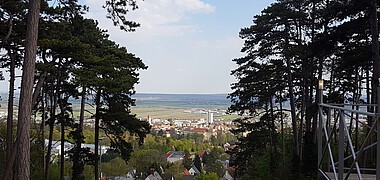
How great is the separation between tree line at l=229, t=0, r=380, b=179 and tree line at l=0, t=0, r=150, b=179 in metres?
4.43

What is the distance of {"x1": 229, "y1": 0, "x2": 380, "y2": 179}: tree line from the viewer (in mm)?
7965

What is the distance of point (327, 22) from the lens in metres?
8.44

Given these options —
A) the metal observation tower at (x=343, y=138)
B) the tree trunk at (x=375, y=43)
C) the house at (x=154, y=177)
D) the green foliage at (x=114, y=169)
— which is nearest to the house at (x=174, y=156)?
the house at (x=154, y=177)

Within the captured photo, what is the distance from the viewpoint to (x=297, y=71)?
39.2ft

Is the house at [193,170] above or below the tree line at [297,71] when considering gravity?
below

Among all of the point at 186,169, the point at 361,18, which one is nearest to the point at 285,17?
the point at 361,18

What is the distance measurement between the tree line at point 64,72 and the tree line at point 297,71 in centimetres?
443

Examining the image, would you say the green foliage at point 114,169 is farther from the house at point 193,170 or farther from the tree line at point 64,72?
the tree line at point 64,72

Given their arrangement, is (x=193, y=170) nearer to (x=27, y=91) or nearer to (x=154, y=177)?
(x=154, y=177)

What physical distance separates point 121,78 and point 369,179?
25.7 ft

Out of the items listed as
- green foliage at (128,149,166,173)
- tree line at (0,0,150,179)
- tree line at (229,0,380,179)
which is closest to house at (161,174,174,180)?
green foliage at (128,149,166,173)

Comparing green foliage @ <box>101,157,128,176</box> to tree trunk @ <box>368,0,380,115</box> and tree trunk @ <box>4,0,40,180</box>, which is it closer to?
tree trunk @ <box>4,0,40,180</box>

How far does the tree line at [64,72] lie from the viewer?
19.7 ft

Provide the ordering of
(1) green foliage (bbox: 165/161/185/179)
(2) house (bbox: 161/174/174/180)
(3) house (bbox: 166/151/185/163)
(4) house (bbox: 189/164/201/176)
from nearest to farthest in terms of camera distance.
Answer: (2) house (bbox: 161/174/174/180), (1) green foliage (bbox: 165/161/185/179), (4) house (bbox: 189/164/201/176), (3) house (bbox: 166/151/185/163)
